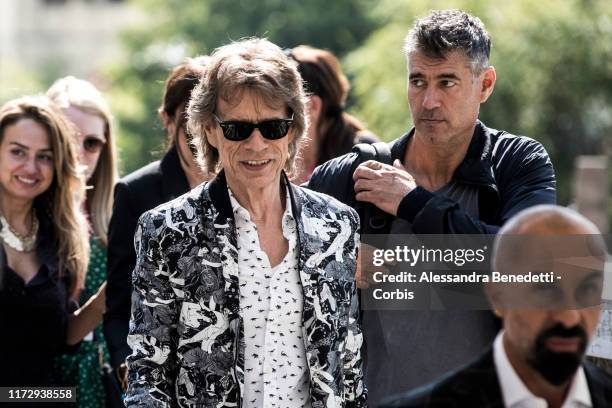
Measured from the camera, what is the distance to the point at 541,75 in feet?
75.7

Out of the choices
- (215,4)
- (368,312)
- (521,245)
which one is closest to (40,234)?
(368,312)

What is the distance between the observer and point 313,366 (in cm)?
389

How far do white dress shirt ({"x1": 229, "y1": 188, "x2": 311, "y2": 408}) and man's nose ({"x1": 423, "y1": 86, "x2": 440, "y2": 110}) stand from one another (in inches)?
29.0

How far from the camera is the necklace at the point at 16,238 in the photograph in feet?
19.0

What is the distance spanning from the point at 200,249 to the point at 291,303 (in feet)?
1.03

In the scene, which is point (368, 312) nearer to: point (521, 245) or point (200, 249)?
point (200, 249)

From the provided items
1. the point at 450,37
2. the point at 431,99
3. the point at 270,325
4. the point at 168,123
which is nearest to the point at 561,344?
the point at 270,325

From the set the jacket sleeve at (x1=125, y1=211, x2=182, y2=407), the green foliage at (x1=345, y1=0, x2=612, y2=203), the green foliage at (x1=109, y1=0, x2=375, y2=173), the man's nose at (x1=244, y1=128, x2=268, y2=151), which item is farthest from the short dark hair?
the green foliage at (x1=109, y1=0, x2=375, y2=173)

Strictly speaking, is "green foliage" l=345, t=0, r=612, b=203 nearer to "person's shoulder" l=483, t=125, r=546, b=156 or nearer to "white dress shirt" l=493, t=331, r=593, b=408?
"person's shoulder" l=483, t=125, r=546, b=156

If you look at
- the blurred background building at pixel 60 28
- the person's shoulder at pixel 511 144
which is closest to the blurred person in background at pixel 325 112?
the person's shoulder at pixel 511 144

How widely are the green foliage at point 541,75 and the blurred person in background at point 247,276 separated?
1802 centimetres

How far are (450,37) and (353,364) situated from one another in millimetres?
1150

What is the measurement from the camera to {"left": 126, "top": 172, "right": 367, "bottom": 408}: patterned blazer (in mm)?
3826

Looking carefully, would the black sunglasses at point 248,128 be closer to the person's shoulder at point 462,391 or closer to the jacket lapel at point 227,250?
the jacket lapel at point 227,250
